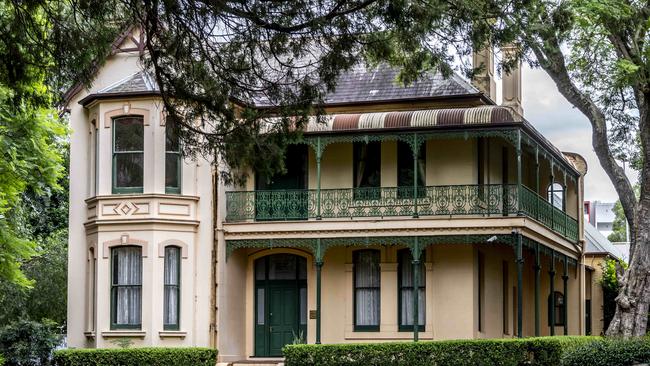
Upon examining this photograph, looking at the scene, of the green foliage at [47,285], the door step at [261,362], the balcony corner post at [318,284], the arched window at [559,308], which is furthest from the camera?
the green foliage at [47,285]

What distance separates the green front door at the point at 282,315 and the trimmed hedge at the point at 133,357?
3488mm

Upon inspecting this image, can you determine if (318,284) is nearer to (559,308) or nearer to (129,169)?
(129,169)

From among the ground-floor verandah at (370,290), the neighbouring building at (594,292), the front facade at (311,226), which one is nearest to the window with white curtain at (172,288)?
the front facade at (311,226)

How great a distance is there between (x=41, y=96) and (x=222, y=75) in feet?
8.75

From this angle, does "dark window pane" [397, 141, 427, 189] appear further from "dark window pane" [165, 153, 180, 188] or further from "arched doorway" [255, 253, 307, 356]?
"dark window pane" [165, 153, 180, 188]

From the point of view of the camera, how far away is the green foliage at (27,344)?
32.1 metres

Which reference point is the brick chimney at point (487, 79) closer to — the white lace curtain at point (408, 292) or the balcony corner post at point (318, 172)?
the balcony corner post at point (318, 172)

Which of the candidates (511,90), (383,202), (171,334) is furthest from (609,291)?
(171,334)

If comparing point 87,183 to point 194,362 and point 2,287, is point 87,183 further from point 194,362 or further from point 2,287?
point 2,287

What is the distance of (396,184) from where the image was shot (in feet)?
105

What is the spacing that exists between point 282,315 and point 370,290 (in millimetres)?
2511

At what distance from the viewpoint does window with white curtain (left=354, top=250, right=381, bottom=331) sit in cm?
3186

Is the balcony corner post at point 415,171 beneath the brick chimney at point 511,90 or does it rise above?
beneath

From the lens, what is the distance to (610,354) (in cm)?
2642
